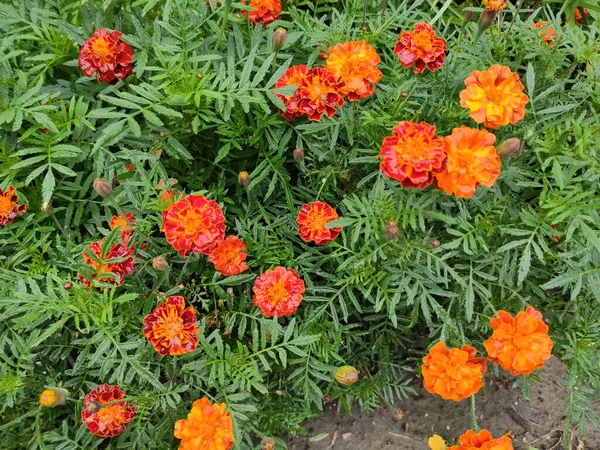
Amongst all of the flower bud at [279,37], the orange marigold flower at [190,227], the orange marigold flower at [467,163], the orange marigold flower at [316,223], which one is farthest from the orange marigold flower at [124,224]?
the orange marigold flower at [467,163]

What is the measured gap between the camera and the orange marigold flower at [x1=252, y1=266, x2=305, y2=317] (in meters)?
1.39

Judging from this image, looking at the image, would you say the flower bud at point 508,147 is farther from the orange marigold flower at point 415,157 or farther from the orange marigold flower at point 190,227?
the orange marigold flower at point 190,227

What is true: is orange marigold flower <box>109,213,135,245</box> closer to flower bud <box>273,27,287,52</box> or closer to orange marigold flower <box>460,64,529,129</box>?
flower bud <box>273,27,287,52</box>

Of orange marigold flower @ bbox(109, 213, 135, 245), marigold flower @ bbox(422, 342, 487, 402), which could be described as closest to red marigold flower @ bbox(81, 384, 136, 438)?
orange marigold flower @ bbox(109, 213, 135, 245)

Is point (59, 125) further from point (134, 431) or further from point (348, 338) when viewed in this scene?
point (348, 338)

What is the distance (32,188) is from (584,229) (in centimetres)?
148

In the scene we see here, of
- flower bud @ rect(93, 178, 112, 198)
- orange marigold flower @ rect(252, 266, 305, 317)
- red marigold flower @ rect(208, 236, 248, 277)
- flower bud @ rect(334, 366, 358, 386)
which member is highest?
flower bud @ rect(93, 178, 112, 198)

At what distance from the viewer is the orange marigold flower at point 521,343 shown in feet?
3.88

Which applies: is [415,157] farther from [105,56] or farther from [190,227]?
[105,56]

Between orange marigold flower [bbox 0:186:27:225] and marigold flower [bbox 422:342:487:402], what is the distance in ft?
3.76

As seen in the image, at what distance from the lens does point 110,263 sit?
1.30 meters

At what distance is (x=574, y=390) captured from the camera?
151 cm

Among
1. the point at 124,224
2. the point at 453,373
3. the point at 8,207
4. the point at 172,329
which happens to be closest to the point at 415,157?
the point at 453,373

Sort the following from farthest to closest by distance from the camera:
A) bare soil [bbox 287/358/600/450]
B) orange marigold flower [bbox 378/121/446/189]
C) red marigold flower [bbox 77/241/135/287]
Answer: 1. bare soil [bbox 287/358/600/450]
2. red marigold flower [bbox 77/241/135/287]
3. orange marigold flower [bbox 378/121/446/189]
